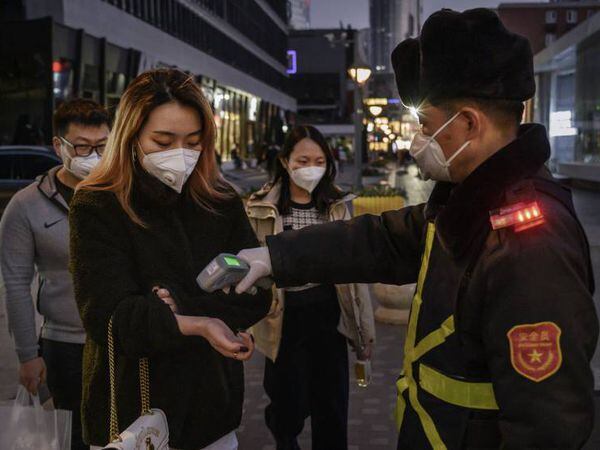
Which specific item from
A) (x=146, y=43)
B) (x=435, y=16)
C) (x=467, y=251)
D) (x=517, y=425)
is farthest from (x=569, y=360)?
(x=146, y=43)

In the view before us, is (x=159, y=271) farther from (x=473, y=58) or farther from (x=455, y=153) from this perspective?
(x=473, y=58)

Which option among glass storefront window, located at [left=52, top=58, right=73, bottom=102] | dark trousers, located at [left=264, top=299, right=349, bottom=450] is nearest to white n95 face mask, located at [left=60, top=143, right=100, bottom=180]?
dark trousers, located at [left=264, top=299, right=349, bottom=450]

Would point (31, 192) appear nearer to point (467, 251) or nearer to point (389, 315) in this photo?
point (467, 251)

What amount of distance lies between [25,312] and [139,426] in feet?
5.05

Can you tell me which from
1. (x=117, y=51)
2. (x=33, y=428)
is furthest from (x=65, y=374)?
(x=117, y=51)

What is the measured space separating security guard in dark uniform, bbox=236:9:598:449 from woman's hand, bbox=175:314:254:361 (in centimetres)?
22

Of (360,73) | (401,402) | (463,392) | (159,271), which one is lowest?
(401,402)

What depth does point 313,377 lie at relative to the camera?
442cm

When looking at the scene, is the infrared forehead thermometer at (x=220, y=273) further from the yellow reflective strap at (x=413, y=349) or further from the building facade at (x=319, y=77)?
the building facade at (x=319, y=77)

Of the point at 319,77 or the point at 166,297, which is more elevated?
the point at 319,77

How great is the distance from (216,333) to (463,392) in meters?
0.76

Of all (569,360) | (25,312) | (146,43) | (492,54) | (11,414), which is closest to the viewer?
(569,360)

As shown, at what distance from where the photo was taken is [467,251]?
1824 mm

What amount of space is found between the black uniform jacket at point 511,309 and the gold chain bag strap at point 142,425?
587 millimetres
